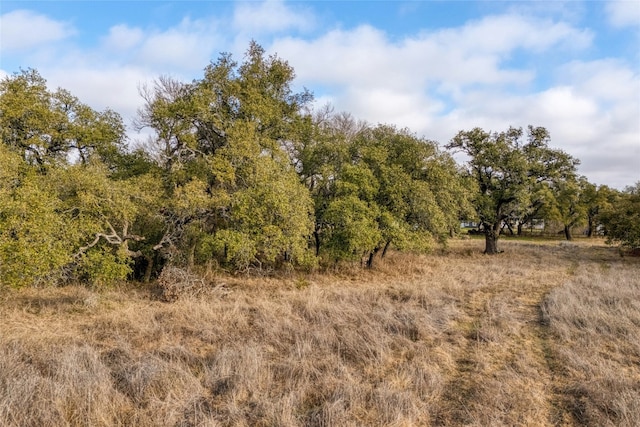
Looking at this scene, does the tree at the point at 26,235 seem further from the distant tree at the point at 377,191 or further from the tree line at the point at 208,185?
the distant tree at the point at 377,191

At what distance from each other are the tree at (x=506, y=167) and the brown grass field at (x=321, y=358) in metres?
12.7

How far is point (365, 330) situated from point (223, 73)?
46.2 feet

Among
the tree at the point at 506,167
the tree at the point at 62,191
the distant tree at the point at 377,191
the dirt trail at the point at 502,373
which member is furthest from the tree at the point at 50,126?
the tree at the point at 506,167

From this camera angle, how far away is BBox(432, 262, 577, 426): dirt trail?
4.99m

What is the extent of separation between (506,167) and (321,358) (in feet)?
76.7

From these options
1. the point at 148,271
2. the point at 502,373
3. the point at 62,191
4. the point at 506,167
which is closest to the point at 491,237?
the point at 506,167

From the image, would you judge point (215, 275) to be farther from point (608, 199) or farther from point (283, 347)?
point (608, 199)

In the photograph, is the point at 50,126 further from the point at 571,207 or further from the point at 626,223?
the point at 571,207

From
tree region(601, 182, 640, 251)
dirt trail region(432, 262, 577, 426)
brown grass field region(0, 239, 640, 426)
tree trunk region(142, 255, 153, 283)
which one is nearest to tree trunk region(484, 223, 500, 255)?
tree region(601, 182, 640, 251)

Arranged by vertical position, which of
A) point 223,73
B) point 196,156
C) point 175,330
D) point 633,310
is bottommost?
point 175,330

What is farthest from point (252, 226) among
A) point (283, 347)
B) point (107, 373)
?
point (107, 373)

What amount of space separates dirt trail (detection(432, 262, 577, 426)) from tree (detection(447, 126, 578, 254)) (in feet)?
50.4

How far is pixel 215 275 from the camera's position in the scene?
15352 mm

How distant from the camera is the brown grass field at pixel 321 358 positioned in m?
4.98
